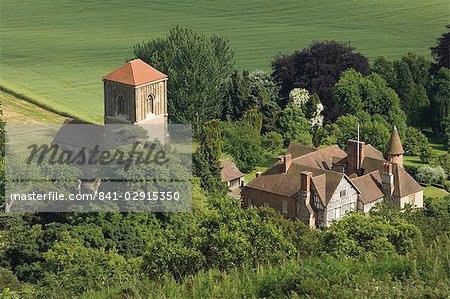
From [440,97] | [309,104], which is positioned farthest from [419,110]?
[309,104]

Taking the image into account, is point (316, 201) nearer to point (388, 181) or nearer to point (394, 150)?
point (388, 181)

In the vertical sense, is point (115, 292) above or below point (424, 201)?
above

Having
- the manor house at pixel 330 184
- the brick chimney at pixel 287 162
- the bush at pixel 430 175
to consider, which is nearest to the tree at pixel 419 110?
the bush at pixel 430 175

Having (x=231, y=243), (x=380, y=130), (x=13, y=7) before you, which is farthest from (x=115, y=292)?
(x=13, y=7)

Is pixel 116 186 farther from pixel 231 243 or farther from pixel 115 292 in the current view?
pixel 115 292

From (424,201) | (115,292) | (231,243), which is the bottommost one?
(424,201)

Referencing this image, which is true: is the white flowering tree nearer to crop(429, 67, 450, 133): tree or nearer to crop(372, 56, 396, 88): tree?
crop(372, 56, 396, 88): tree
